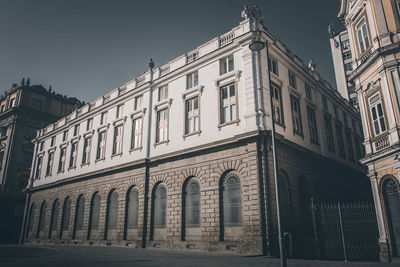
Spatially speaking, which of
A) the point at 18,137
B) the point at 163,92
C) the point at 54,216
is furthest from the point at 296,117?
the point at 18,137

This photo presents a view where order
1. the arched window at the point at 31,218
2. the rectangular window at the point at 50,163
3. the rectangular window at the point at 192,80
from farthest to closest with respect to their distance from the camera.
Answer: the rectangular window at the point at 50,163, the arched window at the point at 31,218, the rectangular window at the point at 192,80

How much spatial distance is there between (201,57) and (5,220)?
39.8 metres

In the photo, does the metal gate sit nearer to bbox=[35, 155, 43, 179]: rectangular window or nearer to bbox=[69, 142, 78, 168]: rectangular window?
bbox=[69, 142, 78, 168]: rectangular window

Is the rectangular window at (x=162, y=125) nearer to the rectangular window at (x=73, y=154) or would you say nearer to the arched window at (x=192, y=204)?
the arched window at (x=192, y=204)

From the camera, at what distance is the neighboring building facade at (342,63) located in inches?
1984

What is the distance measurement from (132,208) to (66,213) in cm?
1224

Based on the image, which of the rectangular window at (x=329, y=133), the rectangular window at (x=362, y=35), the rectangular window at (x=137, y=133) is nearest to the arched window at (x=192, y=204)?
the rectangular window at (x=137, y=133)

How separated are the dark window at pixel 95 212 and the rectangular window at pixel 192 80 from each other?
1445 centimetres

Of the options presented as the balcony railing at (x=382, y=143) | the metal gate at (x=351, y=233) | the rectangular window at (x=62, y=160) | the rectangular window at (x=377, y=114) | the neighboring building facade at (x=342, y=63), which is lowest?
the metal gate at (x=351, y=233)

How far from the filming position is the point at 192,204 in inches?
813

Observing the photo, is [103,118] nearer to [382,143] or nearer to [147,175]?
[147,175]

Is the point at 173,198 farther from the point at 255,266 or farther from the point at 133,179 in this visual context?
the point at 255,266

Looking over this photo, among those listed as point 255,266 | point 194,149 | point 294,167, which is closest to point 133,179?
point 194,149

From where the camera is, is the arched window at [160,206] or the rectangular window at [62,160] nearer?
the arched window at [160,206]
